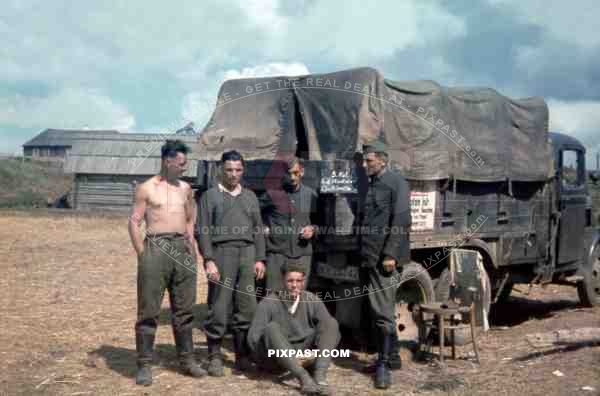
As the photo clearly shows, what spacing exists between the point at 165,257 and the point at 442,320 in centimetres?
273

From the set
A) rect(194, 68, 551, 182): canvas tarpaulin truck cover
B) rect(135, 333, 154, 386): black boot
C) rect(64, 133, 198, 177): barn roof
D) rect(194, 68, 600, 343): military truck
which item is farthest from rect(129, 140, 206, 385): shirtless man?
rect(64, 133, 198, 177): barn roof

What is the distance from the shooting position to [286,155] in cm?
714

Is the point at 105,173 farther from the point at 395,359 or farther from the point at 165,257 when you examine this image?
the point at 395,359

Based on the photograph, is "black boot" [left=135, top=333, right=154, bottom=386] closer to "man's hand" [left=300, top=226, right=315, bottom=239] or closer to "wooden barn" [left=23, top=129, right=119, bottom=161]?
"man's hand" [left=300, top=226, right=315, bottom=239]

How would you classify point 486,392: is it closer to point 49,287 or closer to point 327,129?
point 327,129

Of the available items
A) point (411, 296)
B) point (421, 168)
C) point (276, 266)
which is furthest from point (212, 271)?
point (421, 168)

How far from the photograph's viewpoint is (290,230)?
6.04 meters

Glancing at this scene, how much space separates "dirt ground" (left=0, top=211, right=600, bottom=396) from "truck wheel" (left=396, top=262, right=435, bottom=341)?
53 cm

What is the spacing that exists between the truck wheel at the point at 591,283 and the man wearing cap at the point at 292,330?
544cm

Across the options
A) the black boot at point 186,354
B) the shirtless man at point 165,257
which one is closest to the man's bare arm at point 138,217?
the shirtless man at point 165,257

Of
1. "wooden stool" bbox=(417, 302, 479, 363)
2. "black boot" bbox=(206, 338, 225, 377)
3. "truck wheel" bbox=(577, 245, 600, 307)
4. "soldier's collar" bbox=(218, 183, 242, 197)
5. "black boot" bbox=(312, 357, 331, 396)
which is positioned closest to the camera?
"black boot" bbox=(312, 357, 331, 396)

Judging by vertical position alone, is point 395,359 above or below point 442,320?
below

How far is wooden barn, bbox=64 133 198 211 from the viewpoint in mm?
29375

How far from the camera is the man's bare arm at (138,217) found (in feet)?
17.6
